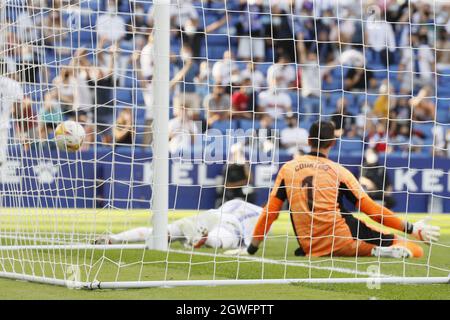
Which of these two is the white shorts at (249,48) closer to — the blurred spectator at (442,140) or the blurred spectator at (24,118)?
the blurred spectator at (442,140)

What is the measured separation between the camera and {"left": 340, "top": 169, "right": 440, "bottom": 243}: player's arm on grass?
9.80 meters

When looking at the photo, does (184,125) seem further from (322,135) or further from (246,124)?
(322,135)

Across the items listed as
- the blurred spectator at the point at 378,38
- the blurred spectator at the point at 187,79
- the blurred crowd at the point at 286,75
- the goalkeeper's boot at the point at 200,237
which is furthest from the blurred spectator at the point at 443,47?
the goalkeeper's boot at the point at 200,237

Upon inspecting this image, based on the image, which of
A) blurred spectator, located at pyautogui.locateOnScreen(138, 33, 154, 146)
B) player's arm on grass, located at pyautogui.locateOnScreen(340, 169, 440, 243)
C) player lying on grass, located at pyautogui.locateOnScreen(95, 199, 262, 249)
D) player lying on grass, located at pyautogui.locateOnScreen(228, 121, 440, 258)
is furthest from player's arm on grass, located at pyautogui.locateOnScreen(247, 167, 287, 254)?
blurred spectator, located at pyautogui.locateOnScreen(138, 33, 154, 146)

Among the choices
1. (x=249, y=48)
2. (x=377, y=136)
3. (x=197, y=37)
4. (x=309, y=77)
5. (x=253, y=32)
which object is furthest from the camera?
(x=253, y=32)

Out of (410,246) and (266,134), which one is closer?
(410,246)

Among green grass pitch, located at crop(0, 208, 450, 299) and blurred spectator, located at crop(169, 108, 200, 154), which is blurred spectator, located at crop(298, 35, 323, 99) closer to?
blurred spectator, located at crop(169, 108, 200, 154)

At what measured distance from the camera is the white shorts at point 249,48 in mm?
20453

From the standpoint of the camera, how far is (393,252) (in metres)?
10.4

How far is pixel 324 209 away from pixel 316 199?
135 millimetres

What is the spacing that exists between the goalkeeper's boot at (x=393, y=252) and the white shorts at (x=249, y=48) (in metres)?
10.3

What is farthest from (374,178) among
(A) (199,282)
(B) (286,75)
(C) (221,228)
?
(A) (199,282)

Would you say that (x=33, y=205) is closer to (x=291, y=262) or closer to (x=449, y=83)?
(x=291, y=262)
